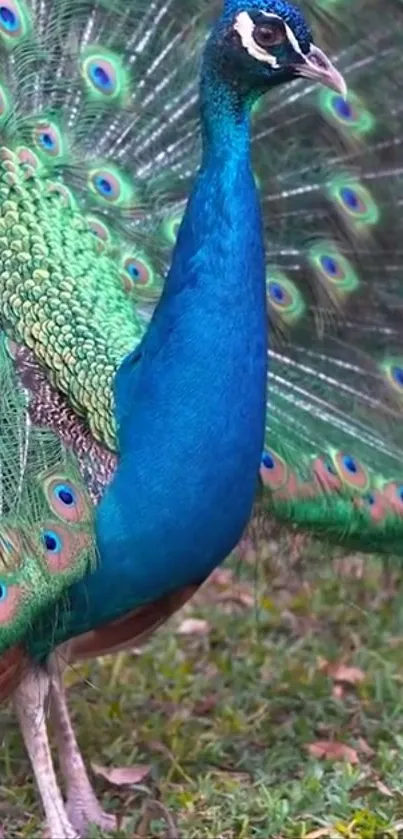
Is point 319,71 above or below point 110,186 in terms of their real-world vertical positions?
above

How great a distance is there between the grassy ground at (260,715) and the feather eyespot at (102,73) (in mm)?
800

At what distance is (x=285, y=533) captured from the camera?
2.72 meters

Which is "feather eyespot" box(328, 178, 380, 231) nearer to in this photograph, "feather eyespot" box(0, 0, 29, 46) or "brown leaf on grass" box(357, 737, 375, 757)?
"feather eyespot" box(0, 0, 29, 46)

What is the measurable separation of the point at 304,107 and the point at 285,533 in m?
0.70

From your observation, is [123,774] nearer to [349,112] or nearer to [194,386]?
[194,386]

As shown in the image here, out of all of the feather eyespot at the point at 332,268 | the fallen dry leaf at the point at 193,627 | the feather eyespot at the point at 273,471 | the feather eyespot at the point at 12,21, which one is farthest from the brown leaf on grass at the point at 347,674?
the feather eyespot at the point at 12,21

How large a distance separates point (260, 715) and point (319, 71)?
140 cm

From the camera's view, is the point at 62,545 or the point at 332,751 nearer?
the point at 62,545

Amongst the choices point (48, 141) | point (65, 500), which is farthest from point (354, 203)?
point (65, 500)

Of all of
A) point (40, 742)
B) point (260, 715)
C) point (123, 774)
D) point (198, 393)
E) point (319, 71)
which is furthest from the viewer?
point (260, 715)

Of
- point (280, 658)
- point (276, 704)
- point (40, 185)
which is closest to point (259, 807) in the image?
point (276, 704)

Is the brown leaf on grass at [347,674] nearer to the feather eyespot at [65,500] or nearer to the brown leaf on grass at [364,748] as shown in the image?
the brown leaf on grass at [364,748]

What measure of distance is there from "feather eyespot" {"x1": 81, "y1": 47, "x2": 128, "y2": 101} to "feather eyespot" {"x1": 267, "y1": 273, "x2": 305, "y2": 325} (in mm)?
402

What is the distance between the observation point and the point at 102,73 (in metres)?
2.65
